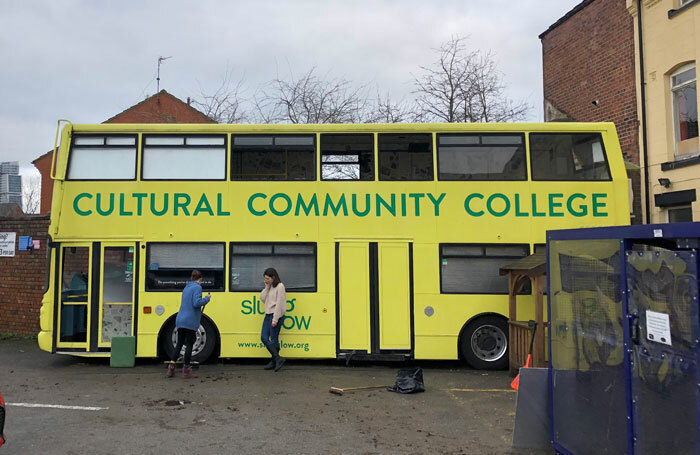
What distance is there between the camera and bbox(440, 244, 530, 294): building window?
9391 millimetres

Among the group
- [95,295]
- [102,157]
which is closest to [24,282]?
[95,295]

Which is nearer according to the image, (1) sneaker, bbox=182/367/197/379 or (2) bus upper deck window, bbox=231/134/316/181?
(1) sneaker, bbox=182/367/197/379

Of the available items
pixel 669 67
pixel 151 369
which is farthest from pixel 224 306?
pixel 669 67

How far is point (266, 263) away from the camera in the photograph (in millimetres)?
9516

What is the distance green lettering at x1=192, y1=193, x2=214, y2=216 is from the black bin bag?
13.7 feet

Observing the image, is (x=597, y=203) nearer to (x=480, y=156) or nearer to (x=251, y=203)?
(x=480, y=156)

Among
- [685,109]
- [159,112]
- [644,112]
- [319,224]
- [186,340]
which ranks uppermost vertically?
[159,112]

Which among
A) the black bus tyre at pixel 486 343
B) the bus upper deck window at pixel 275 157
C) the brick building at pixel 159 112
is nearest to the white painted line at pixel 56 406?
the bus upper deck window at pixel 275 157

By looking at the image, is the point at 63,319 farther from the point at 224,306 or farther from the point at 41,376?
the point at 224,306

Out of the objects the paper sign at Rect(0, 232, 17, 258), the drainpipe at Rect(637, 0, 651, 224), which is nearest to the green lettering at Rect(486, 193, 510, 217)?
the drainpipe at Rect(637, 0, 651, 224)

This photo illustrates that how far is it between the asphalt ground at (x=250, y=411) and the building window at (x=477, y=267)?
1461mm

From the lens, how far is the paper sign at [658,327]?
372 cm

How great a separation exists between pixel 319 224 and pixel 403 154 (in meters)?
1.87

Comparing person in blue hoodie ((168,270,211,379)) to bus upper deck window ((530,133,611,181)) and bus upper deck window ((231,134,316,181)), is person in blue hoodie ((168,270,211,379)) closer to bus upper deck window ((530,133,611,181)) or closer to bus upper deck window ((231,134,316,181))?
bus upper deck window ((231,134,316,181))
